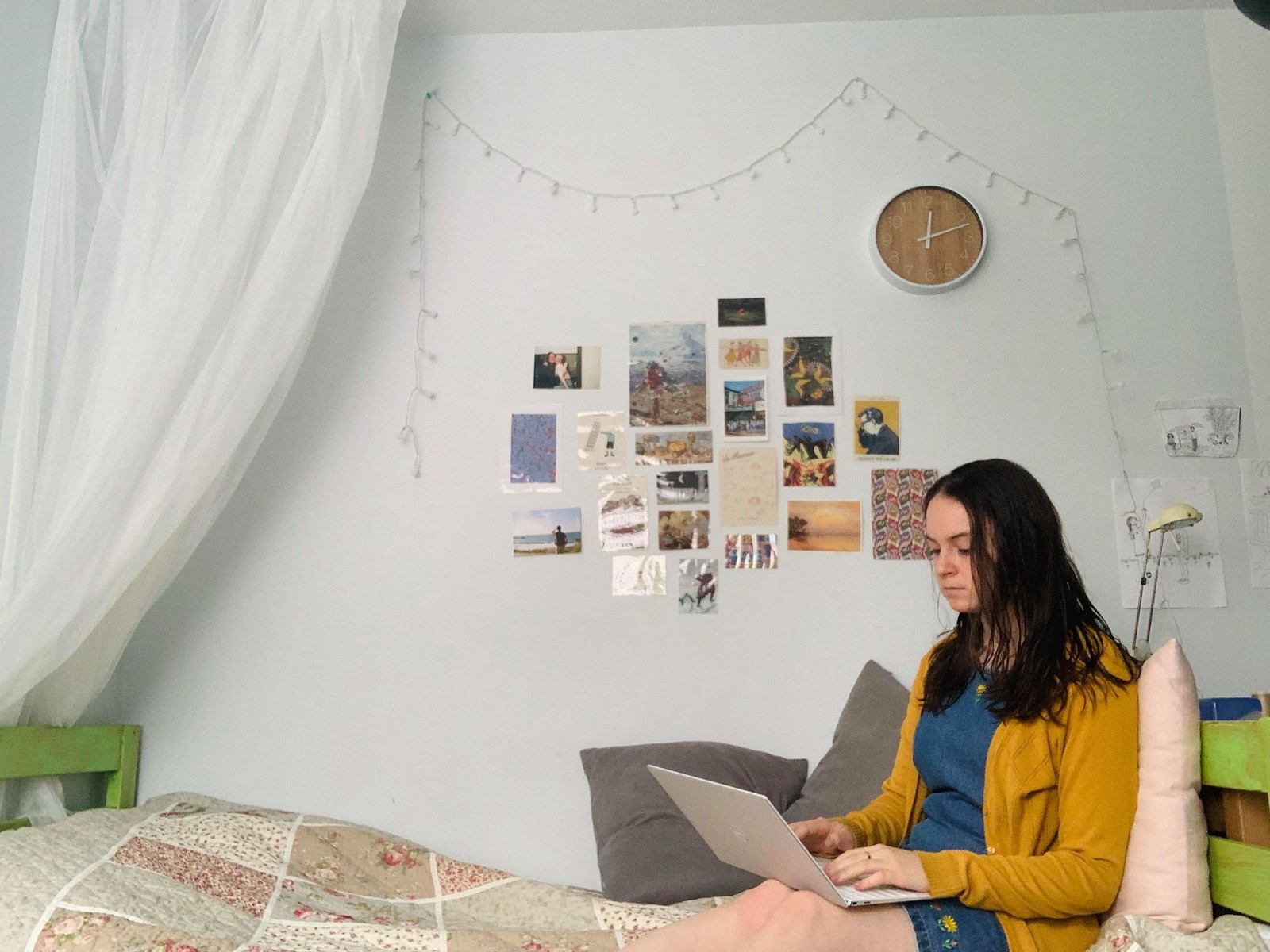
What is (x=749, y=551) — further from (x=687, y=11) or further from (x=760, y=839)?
(x=687, y=11)

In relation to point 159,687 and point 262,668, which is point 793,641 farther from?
point 159,687

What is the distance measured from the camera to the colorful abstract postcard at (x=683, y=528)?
8.22ft

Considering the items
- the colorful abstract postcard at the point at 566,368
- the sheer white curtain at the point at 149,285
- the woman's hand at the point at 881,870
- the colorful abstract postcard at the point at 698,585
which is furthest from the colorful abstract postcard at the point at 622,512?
the woman's hand at the point at 881,870

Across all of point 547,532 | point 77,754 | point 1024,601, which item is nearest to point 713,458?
point 547,532

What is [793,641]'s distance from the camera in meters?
2.46

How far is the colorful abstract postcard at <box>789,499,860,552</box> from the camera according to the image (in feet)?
8.20

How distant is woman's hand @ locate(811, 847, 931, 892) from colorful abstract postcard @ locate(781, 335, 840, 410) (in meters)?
1.40

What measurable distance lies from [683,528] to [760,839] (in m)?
1.26

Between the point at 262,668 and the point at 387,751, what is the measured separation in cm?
35

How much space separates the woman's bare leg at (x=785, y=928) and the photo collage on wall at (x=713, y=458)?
47.8 inches

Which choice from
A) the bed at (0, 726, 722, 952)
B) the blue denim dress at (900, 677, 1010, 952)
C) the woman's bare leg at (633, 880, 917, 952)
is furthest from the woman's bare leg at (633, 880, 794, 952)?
the bed at (0, 726, 722, 952)

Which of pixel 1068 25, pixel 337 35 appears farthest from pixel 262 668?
pixel 1068 25

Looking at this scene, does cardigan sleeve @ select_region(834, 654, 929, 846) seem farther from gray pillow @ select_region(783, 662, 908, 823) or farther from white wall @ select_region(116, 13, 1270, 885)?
white wall @ select_region(116, 13, 1270, 885)

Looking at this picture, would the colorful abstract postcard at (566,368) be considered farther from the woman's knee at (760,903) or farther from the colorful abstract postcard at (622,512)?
the woman's knee at (760,903)
